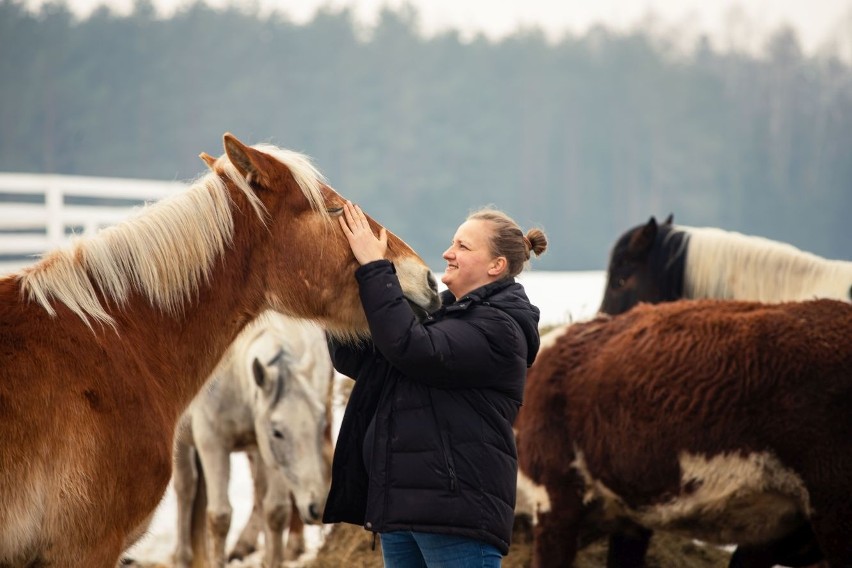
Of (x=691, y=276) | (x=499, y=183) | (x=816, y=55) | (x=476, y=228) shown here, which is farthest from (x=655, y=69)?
(x=476, y=228)

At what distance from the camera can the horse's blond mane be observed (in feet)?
9.39

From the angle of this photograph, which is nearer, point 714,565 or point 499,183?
point 714,565

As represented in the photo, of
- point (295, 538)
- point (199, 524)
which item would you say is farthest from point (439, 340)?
point (295, 538)

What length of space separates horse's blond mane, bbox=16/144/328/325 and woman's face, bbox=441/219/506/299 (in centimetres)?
47

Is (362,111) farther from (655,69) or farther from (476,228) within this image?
(476,228)

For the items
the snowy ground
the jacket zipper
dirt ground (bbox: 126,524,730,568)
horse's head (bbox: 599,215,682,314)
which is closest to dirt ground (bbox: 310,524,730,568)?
dirt ground (bbox: 126,524,730,568)

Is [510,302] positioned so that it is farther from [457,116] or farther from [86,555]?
[457,116]

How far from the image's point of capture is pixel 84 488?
8.50 feet

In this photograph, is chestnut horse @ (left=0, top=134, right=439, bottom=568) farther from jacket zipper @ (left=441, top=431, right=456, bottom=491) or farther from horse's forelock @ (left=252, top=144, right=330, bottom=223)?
jacket zipper @ (left=441, top=431, right=456, bottom=491)

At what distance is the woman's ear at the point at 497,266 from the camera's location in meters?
3.16

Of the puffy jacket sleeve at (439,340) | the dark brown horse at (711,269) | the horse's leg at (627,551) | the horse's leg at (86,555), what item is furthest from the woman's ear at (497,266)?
the dark brown horse at (711,269)

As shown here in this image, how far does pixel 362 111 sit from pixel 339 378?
55723 mm

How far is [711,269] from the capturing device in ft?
25.6

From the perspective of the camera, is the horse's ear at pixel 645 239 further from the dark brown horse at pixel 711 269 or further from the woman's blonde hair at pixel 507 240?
the woman's blonde hair at pixel 507 240
